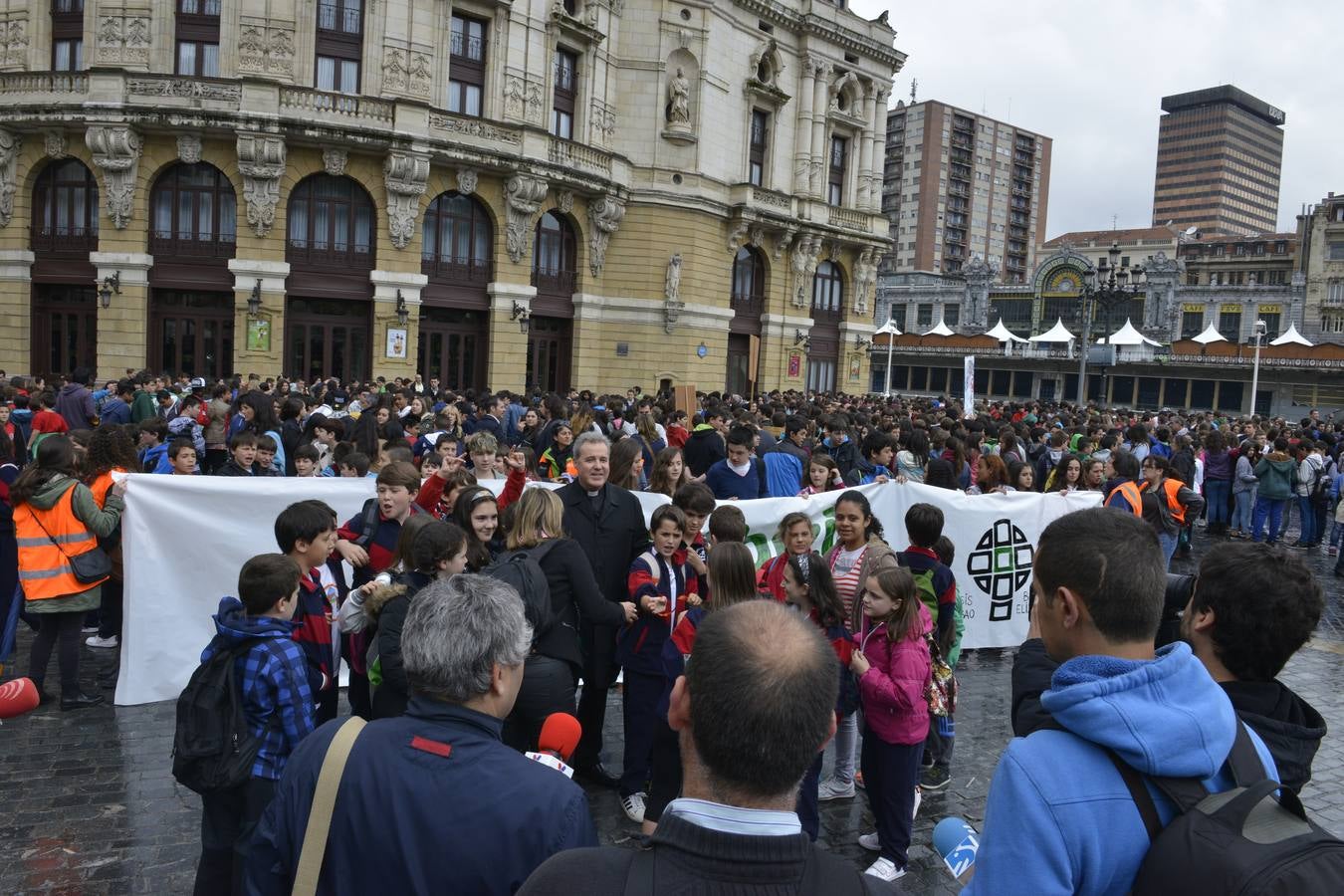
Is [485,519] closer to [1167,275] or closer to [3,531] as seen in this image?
[3,531]

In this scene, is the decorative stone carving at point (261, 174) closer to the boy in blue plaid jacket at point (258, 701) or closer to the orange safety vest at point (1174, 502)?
the orange safety vest at point (1174, 502)

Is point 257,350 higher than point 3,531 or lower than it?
higher

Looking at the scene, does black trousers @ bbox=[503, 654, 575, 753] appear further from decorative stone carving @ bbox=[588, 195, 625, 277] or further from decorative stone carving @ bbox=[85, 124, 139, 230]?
decorative stone carving @ bbox=[588, 195, 625, 277]

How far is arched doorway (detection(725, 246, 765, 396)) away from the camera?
39.7 meters

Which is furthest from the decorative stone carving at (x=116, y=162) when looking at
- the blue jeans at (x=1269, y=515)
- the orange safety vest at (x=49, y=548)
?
the blue jeans at (x=1269, y=515)

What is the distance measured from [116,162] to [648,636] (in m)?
27.2

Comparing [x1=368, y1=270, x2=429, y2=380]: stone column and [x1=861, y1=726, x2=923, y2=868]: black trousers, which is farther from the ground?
[x1=368, y1=270, x2=429, y2=380]: stone column

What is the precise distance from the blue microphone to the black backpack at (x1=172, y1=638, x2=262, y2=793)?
288cm

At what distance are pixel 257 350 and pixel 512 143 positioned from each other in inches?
401

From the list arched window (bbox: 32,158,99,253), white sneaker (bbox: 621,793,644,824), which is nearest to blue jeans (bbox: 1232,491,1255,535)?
white sneaker (bbox: 621,793,644,824)

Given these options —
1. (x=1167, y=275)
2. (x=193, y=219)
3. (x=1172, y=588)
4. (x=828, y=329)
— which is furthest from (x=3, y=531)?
(x=1167, y=275)

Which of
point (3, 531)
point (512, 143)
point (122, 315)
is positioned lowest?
point (3, 531)

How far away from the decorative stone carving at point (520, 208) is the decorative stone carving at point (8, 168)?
46.0ft

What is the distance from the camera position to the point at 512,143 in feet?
98.2
